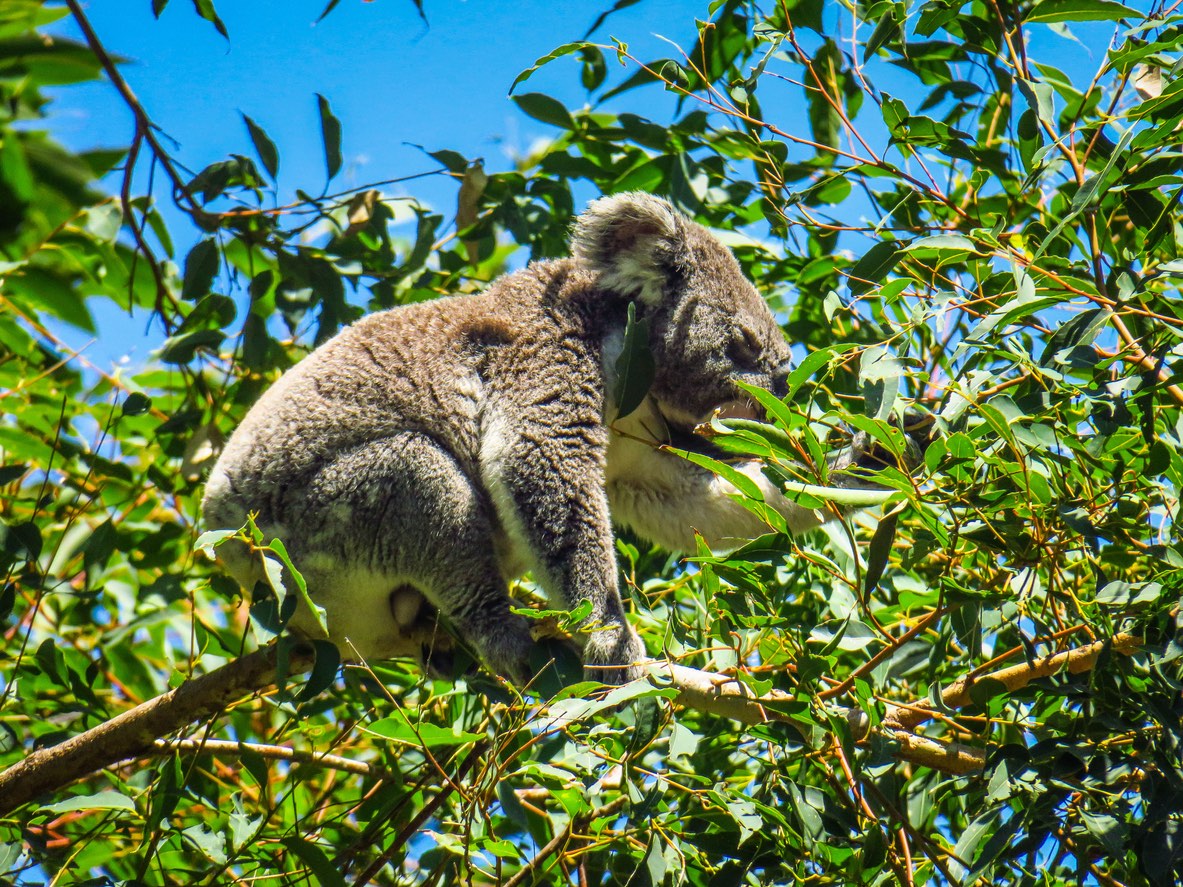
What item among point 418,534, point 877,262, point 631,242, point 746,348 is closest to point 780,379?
point 746,348

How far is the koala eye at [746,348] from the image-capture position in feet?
10.4

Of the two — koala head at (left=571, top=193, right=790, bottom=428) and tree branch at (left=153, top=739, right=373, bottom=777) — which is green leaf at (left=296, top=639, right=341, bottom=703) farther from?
koala head at (left=571, top=193, right=790, bottom=428)

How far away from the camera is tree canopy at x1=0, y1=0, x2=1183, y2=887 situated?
1623mm

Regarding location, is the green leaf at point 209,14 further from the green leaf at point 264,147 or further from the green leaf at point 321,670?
the green leaf at point 321,670

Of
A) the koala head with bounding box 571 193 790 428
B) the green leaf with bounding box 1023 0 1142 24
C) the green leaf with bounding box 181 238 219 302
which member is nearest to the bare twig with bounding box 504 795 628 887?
the koala head with bounding box 571 193 790 428

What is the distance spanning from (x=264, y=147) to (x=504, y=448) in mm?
1106

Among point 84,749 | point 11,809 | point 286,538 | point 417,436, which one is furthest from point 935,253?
point 11,809

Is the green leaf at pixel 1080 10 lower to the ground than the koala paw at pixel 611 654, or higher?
higher

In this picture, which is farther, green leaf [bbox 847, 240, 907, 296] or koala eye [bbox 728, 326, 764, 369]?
koala eye [bbox 728, 326, 764, 369]

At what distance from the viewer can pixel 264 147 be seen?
2924 mm

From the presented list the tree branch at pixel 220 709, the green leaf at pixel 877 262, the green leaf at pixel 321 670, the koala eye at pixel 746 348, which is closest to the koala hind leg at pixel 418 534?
the tree branch at pixel 220 709

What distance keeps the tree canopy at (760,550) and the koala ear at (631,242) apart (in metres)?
0.13

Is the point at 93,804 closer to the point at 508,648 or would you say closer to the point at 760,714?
the point at 508,648

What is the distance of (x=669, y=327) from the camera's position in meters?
3.17
